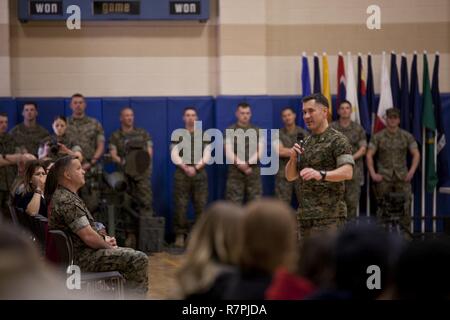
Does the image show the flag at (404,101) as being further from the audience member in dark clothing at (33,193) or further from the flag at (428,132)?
the audience member in dark clothing at (33,193)

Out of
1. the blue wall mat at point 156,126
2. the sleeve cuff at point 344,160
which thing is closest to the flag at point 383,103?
the blue wall mat at point 156,126

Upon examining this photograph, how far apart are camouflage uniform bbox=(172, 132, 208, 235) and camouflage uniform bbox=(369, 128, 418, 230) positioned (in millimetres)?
2293

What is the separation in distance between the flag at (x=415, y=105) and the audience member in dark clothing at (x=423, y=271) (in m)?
8.64

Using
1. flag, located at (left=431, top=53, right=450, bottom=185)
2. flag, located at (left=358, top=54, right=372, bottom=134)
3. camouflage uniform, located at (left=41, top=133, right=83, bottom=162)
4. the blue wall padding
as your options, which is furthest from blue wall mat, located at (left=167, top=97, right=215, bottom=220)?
flag, located at (left=431, top=53, right=450, bottom=185)

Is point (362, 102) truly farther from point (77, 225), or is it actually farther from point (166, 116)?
point (77, 225)

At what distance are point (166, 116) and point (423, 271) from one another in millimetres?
8833

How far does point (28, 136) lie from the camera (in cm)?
1094

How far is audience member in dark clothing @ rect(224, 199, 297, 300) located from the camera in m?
3.00

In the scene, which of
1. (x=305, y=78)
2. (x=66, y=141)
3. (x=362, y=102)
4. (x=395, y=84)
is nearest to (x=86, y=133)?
(x=66, y=141)

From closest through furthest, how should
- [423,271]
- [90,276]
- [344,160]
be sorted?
[423,271], [90,276], [344,160]

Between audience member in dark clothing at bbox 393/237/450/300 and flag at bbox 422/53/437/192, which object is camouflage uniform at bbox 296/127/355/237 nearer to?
audience member in dark clothing at bbox 393/237/450/300

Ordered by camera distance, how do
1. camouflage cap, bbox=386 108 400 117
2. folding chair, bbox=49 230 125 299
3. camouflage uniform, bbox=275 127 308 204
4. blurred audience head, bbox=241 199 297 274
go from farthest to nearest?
camouflage uniform, bbox=275 127 308 204 → camouflage cap, bbox=386 108 400 117 → folding chair, bbox=49 230 125 299 → blurred audience head, bbox=241 199 297 274

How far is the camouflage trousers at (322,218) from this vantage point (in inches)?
249
